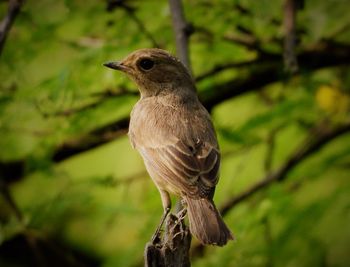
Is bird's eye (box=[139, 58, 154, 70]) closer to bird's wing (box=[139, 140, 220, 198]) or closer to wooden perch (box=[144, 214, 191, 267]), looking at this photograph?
bird's wing (box=[139, 140, 220, 198])

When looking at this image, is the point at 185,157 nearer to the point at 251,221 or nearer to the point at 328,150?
the point at 251,221

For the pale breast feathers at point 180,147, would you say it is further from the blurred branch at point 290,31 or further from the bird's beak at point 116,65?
the blurred branch at point 290,31

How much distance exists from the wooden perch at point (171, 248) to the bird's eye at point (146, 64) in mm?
1227

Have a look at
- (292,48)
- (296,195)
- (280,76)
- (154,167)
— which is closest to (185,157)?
(154,167)

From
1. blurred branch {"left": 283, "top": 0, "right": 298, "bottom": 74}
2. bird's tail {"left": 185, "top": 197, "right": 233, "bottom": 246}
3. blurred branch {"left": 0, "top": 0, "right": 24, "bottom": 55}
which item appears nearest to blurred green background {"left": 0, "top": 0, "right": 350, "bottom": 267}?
blurred branch {"left": 283, "top": 0, "right": 298, "bottom": 74}

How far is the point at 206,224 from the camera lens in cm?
411

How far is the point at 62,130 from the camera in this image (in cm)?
578

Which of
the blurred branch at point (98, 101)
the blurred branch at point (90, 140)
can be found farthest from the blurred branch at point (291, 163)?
the blurred branch at point (98, 101)

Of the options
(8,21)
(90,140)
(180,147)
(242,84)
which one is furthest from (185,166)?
(242,84)

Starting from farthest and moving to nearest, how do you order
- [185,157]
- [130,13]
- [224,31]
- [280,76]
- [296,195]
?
[296,195] → [280,76] → [224,31] → [130,13] → [185,157]

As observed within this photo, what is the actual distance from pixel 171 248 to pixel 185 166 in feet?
2.68

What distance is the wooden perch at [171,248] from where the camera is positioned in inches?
145

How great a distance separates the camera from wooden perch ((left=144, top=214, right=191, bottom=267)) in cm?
368

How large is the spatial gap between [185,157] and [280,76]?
181 cm
